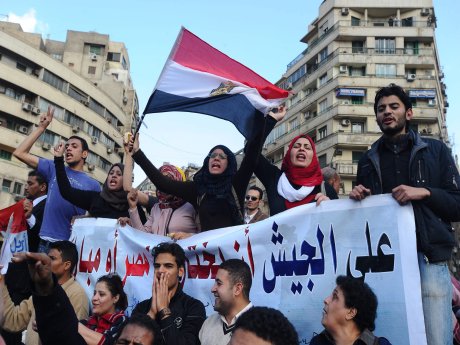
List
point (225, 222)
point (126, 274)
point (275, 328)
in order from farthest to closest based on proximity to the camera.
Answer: point (126, 274) → point (225, 222) → point (275, 328)

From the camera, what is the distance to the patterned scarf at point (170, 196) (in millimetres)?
4582

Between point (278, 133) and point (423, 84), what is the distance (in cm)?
1237

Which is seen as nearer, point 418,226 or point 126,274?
point 418,226

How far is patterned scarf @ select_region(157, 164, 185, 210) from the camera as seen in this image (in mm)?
4582

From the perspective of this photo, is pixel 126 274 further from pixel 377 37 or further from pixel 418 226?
pixel 377 37

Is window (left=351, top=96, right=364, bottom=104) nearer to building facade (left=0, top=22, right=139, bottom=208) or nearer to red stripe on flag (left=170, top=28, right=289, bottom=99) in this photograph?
building facade (left=0, top=22, right=139, bottom=208)

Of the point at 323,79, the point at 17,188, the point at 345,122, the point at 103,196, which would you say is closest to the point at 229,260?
the point at 103,196

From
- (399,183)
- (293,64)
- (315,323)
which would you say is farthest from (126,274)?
(293,64)

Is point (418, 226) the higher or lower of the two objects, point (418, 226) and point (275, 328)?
the higher

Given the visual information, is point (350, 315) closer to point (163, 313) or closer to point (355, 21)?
point (163, 313)

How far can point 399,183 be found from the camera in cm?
295

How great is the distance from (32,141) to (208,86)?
2136 millimetres

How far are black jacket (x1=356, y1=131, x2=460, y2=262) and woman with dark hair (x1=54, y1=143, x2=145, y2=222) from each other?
3121mm

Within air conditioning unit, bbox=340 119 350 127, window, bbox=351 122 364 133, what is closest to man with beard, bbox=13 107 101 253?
air conditioning unit, bbox=340 119 350 127
